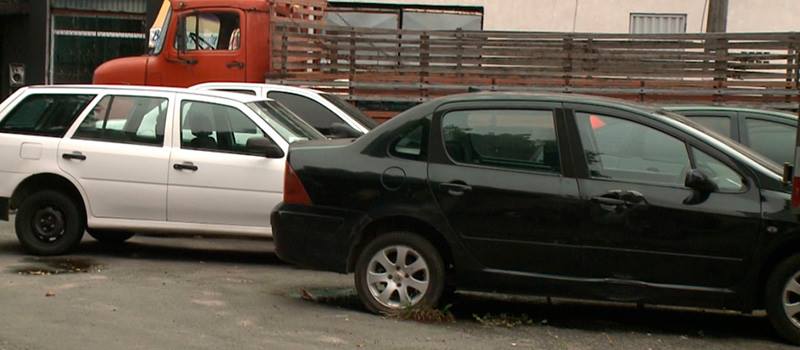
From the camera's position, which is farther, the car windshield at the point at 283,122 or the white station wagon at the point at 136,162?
the car windshield at the point at 283,122

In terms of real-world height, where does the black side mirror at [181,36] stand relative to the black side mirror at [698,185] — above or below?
above

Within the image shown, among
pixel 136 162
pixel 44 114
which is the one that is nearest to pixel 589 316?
pixel 136 162

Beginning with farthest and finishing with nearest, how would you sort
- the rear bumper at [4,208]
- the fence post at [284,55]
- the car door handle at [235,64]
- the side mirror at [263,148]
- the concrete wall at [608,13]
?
the concrete wall at [608,13] < the car door handle at [235,64] < the fence post at [284,55] < the rear bumper at [4,208] < the side mirror at [263,148]

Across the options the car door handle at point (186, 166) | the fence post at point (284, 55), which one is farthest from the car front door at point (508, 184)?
the fence post at point (284, 55)

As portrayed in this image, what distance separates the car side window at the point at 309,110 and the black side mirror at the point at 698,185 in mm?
5701

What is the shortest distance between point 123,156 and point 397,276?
11.2 feet

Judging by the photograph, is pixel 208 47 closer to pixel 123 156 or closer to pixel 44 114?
pixel 44 114

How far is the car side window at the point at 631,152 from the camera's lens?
7777mm

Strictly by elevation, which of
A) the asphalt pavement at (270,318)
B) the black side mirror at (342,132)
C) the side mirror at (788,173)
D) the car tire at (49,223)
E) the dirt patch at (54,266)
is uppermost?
the side mirror at (788,173)

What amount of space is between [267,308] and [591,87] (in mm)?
7119

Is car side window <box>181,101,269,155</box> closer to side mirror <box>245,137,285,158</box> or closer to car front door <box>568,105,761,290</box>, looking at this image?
side mirror <box>245,137,285,158</box>

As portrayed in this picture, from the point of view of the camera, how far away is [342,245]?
8234 mm

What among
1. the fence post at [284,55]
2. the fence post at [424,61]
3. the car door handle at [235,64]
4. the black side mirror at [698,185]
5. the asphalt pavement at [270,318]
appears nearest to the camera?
the asphalt pavement at [270,318]

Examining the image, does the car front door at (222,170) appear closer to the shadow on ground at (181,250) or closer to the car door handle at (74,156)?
the shadow on ground at (181,250)
